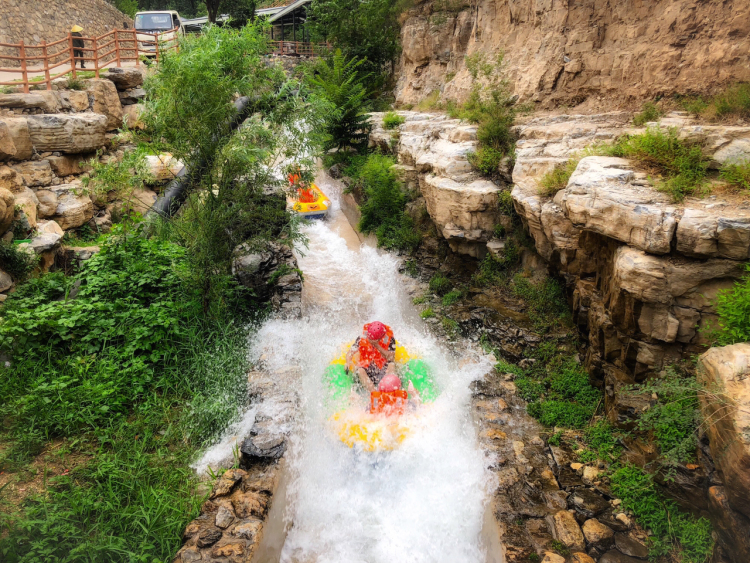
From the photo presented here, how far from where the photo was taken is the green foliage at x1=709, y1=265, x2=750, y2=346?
13.7ft

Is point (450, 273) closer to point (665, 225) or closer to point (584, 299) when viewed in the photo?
point (584, 299)

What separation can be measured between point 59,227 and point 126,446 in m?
5.62

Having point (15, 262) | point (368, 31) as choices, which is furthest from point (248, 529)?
point (368, 31)

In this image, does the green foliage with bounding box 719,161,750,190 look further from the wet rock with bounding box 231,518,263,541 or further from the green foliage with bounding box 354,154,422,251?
the wet rock with bounding box 231,518,263,541

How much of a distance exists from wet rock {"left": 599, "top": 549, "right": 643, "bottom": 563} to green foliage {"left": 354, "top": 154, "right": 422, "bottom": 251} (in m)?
7.24

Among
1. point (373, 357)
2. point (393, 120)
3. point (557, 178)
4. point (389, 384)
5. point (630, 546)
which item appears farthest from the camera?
point (393, 120)

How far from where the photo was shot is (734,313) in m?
4.25

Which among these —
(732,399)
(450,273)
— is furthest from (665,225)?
(450,273)

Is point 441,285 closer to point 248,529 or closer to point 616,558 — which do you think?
point 616,558

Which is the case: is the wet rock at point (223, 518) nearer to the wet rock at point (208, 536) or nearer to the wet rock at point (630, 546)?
the wet rock at point (208, 536)

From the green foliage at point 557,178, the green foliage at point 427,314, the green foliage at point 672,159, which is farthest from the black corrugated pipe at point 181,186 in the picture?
the green foliage at point 672,159

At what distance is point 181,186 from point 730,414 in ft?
26.4

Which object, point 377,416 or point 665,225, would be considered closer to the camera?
point 665,225

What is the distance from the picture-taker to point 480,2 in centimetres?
1286
